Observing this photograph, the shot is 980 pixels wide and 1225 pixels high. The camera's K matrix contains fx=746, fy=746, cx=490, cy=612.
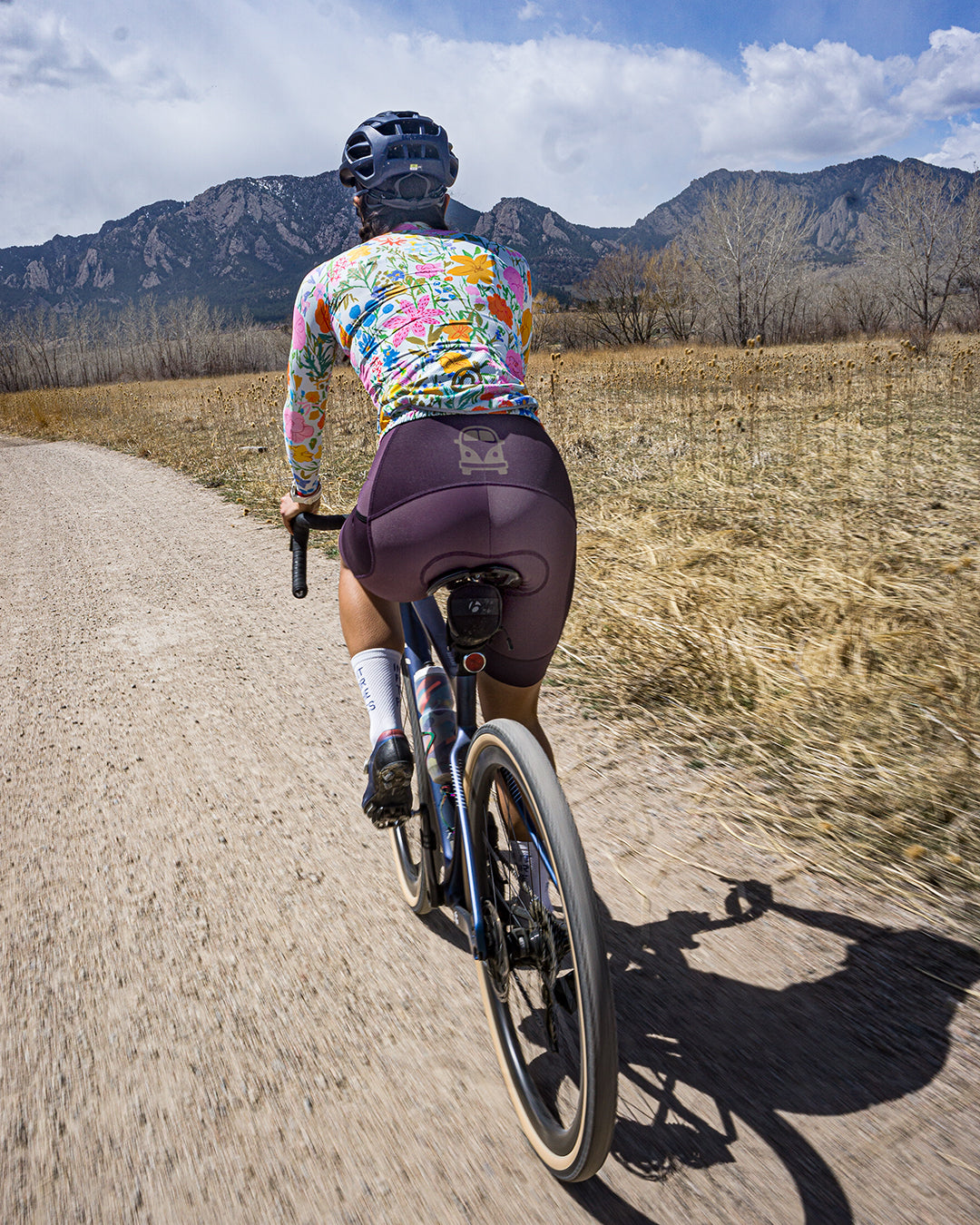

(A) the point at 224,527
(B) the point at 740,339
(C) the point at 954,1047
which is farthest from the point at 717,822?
(B) the point at 740,339

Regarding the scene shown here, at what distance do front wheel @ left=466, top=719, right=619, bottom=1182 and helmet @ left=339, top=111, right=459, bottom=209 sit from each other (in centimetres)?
129

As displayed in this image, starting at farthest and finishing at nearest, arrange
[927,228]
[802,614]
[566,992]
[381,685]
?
[927,228] → [802,614] → [381,685] → [566,992]

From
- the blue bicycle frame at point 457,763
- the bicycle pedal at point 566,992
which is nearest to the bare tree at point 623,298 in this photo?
the blue bicycle frame at point 457,763

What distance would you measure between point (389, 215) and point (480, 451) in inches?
28.3

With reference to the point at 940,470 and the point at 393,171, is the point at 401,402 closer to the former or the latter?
the point at 393,171

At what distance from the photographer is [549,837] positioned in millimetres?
1366

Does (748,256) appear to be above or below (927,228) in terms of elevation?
above

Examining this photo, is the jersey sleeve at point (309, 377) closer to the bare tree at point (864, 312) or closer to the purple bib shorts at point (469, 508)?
the purple bib shorts at point (469, 508)

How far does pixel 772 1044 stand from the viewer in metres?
1.82

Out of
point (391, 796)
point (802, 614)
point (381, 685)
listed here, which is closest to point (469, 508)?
point (381, 685)

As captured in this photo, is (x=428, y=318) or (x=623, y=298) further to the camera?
(x=623, y=298)

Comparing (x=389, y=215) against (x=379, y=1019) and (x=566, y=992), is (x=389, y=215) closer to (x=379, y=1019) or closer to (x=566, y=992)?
(x=566, y=992)

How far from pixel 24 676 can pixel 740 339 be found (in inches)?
1637

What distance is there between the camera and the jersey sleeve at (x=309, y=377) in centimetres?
180
